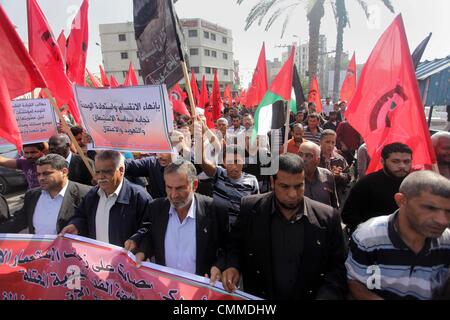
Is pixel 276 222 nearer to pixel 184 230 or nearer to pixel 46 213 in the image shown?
pixel 184 230

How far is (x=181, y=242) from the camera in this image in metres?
2.17

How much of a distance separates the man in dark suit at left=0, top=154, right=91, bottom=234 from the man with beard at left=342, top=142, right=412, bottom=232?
94.7 inches

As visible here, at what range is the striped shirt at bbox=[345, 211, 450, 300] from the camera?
1.59 meters

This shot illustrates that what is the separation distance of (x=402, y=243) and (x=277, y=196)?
2.46ft

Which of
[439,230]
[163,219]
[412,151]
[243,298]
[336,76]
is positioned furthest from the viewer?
[336,76]

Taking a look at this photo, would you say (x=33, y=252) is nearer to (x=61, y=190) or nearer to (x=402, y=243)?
(x=61, y=190)

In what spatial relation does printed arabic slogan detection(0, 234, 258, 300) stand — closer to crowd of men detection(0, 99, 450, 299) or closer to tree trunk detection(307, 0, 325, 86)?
crowd of men detection(0, 99, 450, 299)

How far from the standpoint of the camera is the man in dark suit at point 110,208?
2424 millimetres

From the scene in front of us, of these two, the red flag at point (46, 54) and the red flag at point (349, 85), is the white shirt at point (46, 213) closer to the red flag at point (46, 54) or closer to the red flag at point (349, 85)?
the red flag at point (46, 54)

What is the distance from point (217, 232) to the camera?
7.29 feet

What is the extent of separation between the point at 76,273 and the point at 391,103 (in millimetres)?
2981

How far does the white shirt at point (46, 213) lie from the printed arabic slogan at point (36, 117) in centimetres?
153

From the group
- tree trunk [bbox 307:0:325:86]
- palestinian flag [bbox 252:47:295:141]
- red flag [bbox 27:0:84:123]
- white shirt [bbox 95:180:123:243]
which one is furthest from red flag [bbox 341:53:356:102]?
white shirt [bbox 95:180:123:243]
